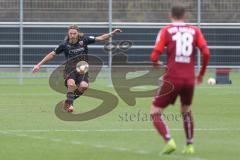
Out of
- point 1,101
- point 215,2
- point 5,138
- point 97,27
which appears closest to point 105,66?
point 97,27

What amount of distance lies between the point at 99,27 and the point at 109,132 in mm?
18179

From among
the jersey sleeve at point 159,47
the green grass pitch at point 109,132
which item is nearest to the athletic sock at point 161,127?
the green grass pitch at point 109,132

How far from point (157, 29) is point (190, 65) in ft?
70.8

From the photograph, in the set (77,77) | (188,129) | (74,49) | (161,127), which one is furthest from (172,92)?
(77,77)

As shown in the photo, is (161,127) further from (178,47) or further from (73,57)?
(73,57)

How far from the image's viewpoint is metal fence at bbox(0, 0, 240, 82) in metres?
32.8

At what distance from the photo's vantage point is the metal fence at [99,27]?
108 ft

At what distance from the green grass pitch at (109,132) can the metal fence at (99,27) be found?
8969 millimetres

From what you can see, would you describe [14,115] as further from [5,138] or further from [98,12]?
[98,12]

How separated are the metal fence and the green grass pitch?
8.97m

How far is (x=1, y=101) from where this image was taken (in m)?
22.9

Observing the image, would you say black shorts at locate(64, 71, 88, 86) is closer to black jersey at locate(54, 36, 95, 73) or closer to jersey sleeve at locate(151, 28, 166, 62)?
black jersey at locate(54, 36, 95, 73)

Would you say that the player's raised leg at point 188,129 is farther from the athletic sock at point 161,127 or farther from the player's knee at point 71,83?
the player's knee at point 71,83

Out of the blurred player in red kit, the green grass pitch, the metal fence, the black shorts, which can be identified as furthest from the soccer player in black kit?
the metal fence
